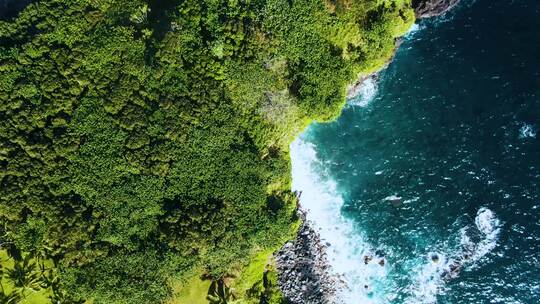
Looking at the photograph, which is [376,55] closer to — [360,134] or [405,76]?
[405,76]

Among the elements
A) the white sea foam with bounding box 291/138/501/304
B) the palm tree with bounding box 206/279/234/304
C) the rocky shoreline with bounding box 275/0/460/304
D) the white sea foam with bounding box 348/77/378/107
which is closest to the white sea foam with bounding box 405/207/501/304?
the white sea foam with bounding box 291/138/501/304

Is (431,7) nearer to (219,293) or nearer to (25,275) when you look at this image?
(219,293)

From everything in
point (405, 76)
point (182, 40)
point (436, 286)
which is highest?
point (405, 76)

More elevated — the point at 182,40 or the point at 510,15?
the point at 510,15

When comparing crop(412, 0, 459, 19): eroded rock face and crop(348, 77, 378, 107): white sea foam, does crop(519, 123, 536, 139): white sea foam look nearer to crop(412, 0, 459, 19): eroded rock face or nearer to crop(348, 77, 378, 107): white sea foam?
crop(412, 0, 459, 19): eroded rock face

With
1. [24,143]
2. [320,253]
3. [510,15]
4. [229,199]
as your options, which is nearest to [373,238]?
[320,253]

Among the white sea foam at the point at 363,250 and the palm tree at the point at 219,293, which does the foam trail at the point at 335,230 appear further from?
the palm tree at the point at 219,293
